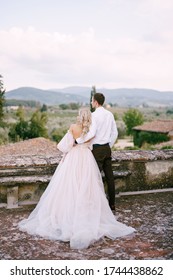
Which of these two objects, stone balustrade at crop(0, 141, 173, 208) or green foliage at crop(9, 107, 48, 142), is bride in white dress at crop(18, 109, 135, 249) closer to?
stone balustrade at crop(0, 141, 173, 208)

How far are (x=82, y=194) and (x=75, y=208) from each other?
212mm

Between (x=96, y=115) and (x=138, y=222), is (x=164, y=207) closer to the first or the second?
(x=138, y=222)

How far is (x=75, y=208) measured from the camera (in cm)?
403

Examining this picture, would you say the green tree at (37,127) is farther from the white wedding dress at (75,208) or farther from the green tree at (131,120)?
the white wedding dress at (75,208)

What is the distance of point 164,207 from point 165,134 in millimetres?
33848

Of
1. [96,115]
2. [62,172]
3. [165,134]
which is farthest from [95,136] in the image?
[165,134]

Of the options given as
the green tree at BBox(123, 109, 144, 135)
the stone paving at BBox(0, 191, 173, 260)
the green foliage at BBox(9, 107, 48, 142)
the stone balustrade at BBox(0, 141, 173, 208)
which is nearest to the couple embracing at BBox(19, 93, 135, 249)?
the stone paving at BBox(0, 191, 173, 260)

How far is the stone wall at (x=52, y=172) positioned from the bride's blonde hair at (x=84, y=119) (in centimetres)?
88

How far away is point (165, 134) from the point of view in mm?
37688

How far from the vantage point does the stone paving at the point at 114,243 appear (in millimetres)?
3301

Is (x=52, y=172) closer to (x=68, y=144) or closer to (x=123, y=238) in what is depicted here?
(x=68, y=144)

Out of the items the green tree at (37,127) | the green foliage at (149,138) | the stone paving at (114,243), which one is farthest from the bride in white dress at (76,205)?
the green foliage at (149,138)

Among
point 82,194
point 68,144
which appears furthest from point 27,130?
point 82,194

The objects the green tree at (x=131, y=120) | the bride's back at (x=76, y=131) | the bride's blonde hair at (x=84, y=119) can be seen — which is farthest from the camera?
the green tree at (x=131, y=120)
